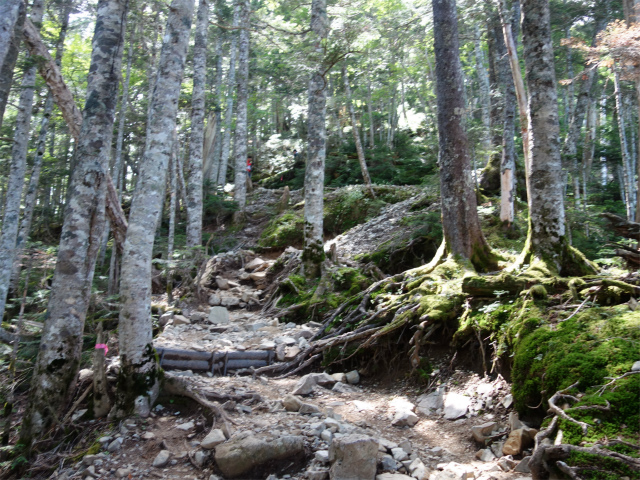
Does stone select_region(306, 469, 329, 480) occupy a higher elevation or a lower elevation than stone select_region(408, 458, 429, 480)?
lower

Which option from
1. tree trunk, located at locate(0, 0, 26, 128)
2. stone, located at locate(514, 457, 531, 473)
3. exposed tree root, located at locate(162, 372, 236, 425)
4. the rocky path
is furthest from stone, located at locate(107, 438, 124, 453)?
tree trunk, located at locate(0, 0, 26, 128)

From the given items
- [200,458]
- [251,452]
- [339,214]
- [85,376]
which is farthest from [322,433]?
[339,214]

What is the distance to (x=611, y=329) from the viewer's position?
3.74 metres

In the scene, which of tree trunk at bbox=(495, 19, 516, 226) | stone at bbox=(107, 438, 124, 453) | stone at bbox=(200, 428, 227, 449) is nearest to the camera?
stone at bbox=(200, 428, 227, 449)

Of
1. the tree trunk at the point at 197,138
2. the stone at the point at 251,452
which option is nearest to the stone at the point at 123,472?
the stone at the point at 251,452

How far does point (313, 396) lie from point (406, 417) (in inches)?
52.9

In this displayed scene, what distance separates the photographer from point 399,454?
3.70 metres

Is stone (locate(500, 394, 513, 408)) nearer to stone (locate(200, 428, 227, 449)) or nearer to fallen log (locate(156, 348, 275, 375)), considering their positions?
stone (locate(200, 428, 227, 449))

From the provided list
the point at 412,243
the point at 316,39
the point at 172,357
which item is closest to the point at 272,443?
the point at 172,357

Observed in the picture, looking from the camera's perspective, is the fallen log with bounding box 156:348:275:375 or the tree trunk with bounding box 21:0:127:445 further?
the fallen log with bounding box 156:348:275:375

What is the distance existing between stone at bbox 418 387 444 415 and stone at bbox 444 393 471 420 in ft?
0.30

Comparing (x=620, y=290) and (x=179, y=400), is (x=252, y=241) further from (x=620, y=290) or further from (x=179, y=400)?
(x=620, y=290)

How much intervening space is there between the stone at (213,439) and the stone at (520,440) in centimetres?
263

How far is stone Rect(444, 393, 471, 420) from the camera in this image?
4.36 meters
